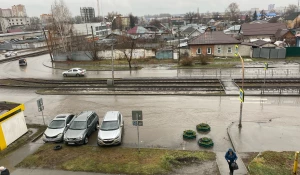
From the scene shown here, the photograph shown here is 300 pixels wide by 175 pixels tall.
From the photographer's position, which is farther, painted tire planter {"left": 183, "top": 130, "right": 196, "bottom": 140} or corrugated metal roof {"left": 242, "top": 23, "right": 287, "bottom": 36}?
corrugated metal roof {"left": 242, "top": 23, "right": 287, "bottom": 36}

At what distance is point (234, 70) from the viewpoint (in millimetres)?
31219

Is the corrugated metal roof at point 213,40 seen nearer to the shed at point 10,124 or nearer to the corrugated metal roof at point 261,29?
the corrugated metal roof at point 261,29

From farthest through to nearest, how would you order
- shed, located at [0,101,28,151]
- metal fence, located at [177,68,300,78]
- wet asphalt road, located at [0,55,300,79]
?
1. wet asphalt road, located at [0,55,300,79]
2. metal fence, located at [177,68,300,78]
3. shed, located at [0,101,28,151]

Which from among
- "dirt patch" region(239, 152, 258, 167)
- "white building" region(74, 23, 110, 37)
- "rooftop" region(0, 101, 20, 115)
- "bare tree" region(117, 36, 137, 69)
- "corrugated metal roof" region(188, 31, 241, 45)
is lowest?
"dirt patch" region(239, 152, 258, 167)

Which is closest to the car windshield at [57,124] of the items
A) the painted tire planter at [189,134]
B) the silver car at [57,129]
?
the silver car at [57,129]

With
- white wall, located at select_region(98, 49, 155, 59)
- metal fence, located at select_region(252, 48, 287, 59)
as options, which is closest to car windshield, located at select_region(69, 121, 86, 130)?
white wall, located at select_region(98, 49, 155, 59)

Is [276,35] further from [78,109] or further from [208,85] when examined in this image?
[78,109]

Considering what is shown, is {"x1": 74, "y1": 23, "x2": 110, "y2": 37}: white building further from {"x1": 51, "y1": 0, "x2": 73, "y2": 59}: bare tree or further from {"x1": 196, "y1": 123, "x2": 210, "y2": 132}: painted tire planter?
{"x1": 196, "y1": 123, "x2": 210, "y2": 132}: painted tire planter

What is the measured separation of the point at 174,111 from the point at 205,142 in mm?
5758

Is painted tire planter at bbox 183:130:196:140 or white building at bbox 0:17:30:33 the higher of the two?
white building at bbox 0:17:30:33

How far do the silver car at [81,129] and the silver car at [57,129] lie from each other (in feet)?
2.12

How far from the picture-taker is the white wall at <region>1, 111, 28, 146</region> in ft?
46.7

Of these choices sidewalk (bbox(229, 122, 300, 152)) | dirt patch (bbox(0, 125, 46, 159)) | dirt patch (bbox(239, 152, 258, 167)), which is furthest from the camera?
dirt patch (bbox(0, 125, 46, 159))

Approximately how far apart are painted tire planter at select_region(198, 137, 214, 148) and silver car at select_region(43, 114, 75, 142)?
8341 mm
